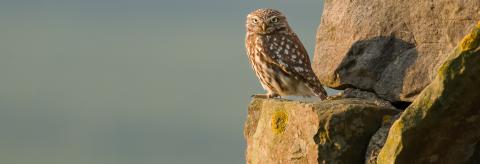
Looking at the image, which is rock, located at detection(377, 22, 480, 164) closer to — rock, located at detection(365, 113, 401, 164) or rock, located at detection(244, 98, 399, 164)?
rock, located at detection(365, 113, 401, 164)

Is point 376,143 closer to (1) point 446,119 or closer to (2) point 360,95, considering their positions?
(1) point 446,119

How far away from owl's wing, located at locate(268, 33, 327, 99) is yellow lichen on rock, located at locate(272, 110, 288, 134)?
1.36m

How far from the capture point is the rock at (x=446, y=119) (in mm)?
6789

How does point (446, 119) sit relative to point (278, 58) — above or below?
below

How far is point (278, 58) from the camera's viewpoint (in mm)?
10672

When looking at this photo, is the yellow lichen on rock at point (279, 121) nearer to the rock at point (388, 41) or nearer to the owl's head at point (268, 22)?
the rock at point (388, 41)

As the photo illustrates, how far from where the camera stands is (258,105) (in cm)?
1003

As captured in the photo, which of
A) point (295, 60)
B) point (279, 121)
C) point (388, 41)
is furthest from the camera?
point (295, 60)

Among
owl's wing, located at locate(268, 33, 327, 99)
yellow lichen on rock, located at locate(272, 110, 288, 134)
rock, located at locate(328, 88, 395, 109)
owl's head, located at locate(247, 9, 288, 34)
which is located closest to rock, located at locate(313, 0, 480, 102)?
rock, located at locate(328, 88, 395, 109)

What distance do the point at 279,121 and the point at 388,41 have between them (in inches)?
55.8

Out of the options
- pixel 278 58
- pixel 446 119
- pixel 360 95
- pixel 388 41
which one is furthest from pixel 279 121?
pixel 278 58

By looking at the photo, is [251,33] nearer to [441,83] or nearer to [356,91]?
[356,91]

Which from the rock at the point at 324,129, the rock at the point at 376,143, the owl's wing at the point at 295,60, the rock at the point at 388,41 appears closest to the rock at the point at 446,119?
the rock at the point at 376,143

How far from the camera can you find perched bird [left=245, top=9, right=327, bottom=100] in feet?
34.1
